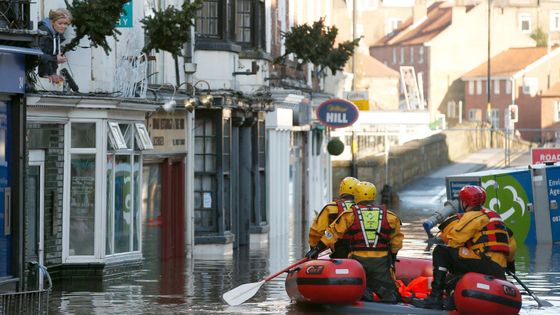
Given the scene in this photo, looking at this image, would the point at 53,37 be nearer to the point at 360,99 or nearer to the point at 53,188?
the point at 53,188

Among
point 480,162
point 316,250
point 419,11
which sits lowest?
point 316,250

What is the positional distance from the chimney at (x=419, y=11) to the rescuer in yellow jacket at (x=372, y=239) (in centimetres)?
13227

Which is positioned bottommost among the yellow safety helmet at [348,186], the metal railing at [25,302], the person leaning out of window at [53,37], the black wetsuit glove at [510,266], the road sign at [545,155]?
the metal railing at [25,302]

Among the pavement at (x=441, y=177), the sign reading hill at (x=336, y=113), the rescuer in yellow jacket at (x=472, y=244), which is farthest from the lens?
the pavement at (x=441, y=177)

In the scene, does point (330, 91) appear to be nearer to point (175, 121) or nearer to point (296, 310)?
point (175, 121)

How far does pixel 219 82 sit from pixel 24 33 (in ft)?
42.0

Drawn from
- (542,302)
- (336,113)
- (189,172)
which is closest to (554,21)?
(336,113)

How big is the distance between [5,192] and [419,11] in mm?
133065

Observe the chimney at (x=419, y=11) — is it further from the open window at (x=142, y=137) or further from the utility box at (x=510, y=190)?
the open window at (x=142, y=137)

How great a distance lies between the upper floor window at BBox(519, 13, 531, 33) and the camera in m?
139

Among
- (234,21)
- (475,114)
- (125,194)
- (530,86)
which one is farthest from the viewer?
(475,114)

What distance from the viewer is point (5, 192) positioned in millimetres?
21203

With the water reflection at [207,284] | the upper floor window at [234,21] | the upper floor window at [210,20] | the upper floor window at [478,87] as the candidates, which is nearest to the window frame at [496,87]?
the upper floor window at [478,87]

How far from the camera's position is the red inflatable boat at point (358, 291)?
19844 millimetres
